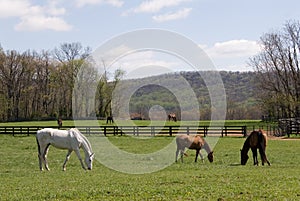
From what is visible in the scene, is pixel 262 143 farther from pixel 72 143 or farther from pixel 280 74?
pixel 280 74

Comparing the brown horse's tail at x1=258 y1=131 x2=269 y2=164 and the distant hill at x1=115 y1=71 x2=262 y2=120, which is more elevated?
the distant hill at x1=115 y1=71 x2=262 y2=120

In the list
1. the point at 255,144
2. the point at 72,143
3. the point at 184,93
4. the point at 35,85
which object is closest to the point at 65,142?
the point at 72,143

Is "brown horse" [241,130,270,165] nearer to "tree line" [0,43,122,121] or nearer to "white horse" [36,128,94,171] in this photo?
"white horse" [36,128,94,171]

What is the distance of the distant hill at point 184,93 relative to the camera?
37.2 meters

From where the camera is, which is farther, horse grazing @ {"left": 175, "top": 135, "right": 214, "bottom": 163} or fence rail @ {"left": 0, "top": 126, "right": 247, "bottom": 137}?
fence rail @ {"left": 0, "top": 126, "right": 247, "bottom": 137}

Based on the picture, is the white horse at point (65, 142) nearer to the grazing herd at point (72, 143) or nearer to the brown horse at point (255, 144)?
the grazing herd at point (72, 143)

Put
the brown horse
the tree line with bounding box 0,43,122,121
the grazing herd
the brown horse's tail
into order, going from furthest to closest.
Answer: the tree line with bounding box 0,43,122,121
the brown horse
the brown horse's tail
the grazing herd

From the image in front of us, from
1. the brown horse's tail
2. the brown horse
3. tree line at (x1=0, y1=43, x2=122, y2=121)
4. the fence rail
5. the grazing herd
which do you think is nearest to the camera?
the grazing herd

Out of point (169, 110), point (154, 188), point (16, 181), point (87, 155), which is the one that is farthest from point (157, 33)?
point (169, 110)

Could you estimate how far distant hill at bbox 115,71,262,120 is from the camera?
37188mm

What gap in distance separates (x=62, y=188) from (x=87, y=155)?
18.1ft

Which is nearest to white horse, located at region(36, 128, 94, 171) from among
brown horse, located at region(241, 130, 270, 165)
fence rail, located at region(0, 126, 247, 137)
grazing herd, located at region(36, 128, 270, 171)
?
grazing herd, located at region(36, 128, 270, 171)

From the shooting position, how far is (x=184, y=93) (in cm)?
3894

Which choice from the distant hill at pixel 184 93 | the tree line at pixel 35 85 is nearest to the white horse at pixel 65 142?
the distant hill at pixel 184 93
